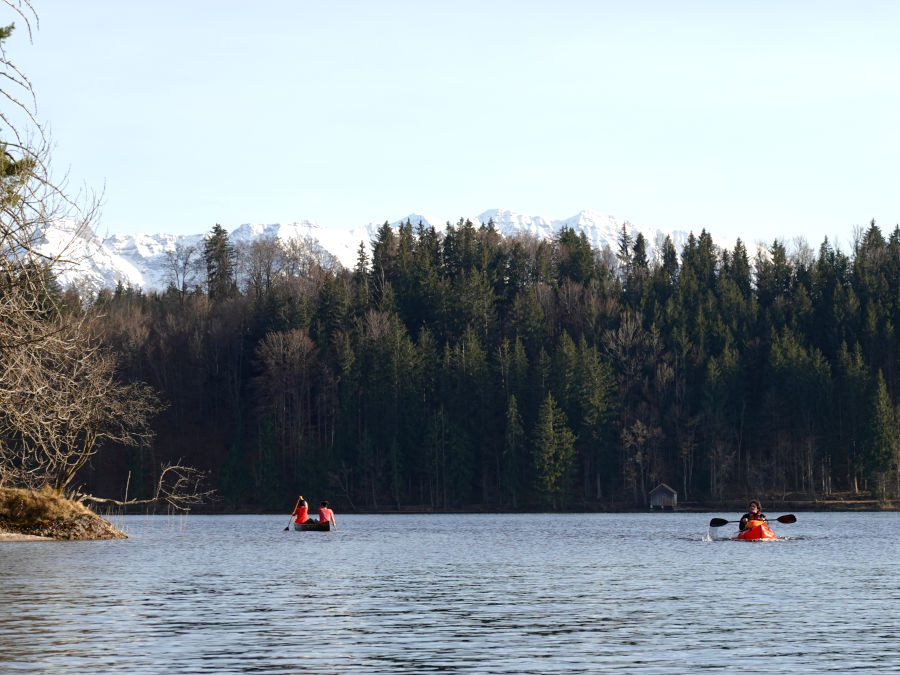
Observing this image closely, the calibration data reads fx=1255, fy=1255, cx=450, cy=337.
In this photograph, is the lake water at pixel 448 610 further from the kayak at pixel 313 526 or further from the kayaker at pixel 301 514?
the kayaker at pixel 301 514

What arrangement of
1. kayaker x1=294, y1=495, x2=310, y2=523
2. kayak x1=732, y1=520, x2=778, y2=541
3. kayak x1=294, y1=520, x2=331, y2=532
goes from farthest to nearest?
1. kayaker x1=294, y1=495, x2=310, y2=523
2. kayak x1=294, y1=520, x2=331, y2=532
3. kayak x1=732, y1=520, x2=778, y2=541

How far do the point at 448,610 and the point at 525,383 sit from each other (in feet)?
374

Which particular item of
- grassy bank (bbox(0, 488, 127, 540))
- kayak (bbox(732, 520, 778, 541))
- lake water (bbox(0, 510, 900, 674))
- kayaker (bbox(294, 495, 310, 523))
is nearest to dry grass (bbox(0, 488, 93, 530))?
grassy bank (bbox(0, 488, 127, 540))

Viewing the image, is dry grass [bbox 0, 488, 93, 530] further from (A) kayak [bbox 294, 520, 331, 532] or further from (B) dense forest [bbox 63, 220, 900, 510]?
(B) dense forest [bbox 63, 220, 900, 510]

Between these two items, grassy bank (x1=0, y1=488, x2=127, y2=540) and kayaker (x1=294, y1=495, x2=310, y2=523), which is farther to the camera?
kayaker (x1=294, y1=495, x2=310, y2=523)

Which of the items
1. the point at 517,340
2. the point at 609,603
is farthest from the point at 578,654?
the point at 517,340

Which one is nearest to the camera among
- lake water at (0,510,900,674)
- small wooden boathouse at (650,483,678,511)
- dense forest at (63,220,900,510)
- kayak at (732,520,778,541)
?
lake water at (0,510,900,674)

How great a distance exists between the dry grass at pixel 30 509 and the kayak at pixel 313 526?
1755 cm

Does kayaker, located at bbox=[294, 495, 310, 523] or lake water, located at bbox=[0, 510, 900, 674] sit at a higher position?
kayaker, located at bbox=[294, 495, 310, 523]

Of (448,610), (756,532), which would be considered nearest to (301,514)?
(756,532)

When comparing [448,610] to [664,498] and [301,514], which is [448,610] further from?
[664,498]

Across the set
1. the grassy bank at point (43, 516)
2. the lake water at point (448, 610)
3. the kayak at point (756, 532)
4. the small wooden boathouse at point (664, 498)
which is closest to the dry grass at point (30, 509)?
the grassy bank at point (43, 516)

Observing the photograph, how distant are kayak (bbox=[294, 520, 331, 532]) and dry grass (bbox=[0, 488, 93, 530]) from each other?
17.6m

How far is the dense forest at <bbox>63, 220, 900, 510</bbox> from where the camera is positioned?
13550 cm
